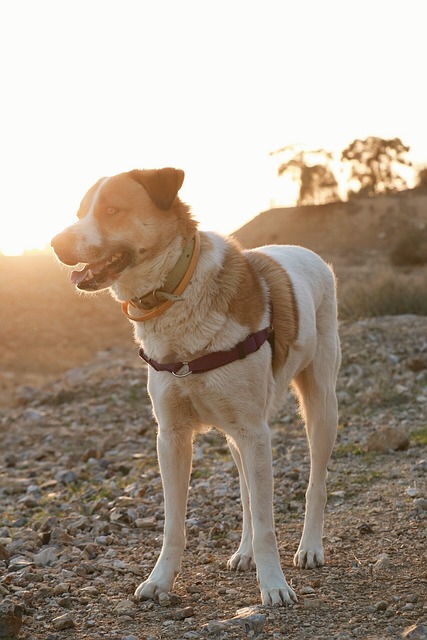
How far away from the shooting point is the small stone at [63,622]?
3893mm

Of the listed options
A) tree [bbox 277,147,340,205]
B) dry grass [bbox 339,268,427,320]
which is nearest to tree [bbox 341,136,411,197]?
tree [bbox 277,147,340,205]

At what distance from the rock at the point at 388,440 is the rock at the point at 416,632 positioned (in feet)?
13.3

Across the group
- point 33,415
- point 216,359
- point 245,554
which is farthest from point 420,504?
point 33,415

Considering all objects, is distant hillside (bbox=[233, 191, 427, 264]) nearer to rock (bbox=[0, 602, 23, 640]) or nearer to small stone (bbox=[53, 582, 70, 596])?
small stone (bbox=[53, 582, 70, 596])

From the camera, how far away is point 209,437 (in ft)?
30.5

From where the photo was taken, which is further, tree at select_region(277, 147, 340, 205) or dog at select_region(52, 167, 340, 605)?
tree at select_region(277, 147, 340, 205)

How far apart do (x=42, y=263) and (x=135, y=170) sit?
2689cm

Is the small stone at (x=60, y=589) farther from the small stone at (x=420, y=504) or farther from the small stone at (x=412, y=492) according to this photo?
the small stone at (x=412, y=492)

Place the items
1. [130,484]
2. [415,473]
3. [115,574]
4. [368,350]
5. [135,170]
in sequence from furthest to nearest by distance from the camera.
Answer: [368,350]
[130,484]
[415,473]
[115,574]
[135,170]

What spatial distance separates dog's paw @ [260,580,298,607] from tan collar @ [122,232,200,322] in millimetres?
1468

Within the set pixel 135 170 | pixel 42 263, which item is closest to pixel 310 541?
pixel 135 170

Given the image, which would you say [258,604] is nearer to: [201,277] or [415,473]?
[201,277]

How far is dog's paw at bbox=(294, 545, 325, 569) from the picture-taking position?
15.7 feet

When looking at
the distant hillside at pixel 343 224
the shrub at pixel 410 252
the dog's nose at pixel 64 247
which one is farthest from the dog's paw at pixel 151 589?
the distant hillside at pixel 343 224
